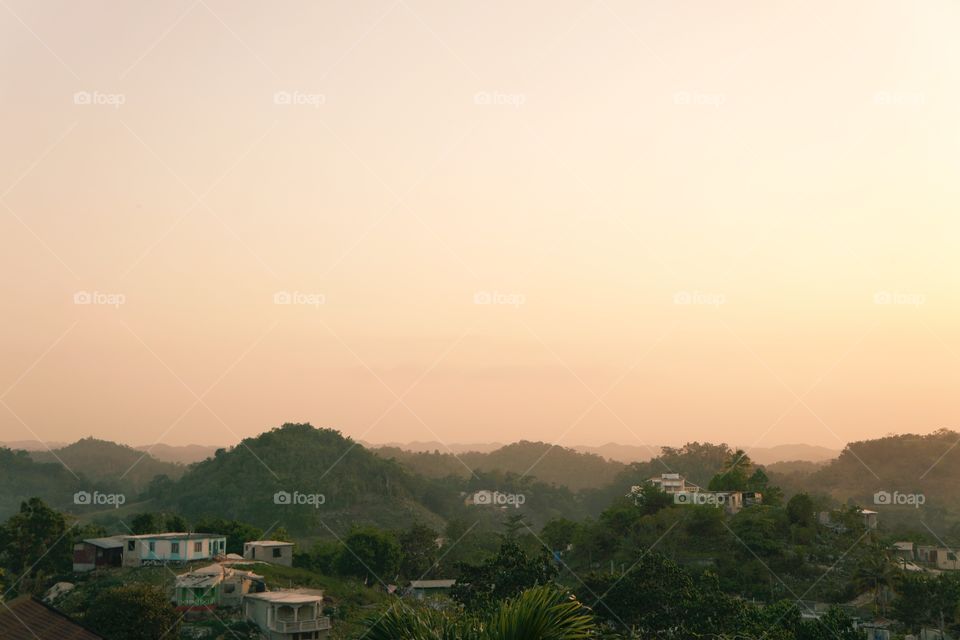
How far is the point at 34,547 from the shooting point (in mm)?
50781

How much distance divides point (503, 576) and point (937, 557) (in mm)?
38437

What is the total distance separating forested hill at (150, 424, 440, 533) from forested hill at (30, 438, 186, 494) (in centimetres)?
5136

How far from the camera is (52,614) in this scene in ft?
62.7

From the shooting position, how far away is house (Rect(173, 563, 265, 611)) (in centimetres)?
4094

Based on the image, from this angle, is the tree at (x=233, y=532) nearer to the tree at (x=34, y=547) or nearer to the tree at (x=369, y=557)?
the tree at (x=369, y=557)

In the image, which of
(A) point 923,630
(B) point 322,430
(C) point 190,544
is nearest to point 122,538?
(C) point 190,544

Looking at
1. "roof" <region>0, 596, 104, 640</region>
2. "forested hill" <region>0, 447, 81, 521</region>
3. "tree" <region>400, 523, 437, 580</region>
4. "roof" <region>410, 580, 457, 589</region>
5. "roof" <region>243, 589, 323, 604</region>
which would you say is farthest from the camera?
"forested hill" <region>0, 447, 81, 521</region>

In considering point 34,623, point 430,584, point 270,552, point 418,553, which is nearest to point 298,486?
point 418,553

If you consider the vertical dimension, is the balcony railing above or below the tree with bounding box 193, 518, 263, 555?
below

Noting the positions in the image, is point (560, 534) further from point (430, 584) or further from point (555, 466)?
point (555, 466)

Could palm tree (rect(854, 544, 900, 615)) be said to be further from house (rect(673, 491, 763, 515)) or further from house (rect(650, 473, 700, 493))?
house (rect(650, 473, 700, 493))

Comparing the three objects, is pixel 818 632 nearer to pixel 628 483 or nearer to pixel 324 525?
pixel 324 525

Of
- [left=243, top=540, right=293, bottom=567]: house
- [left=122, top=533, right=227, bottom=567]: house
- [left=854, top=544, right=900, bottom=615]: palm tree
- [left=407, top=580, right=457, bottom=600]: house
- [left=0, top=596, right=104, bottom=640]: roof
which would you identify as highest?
[left=0, top=596, right=104, bottom=640]: roof

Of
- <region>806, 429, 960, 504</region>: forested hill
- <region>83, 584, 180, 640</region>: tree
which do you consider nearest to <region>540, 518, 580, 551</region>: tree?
<region>83, 584, 180, 640</region>: tree
